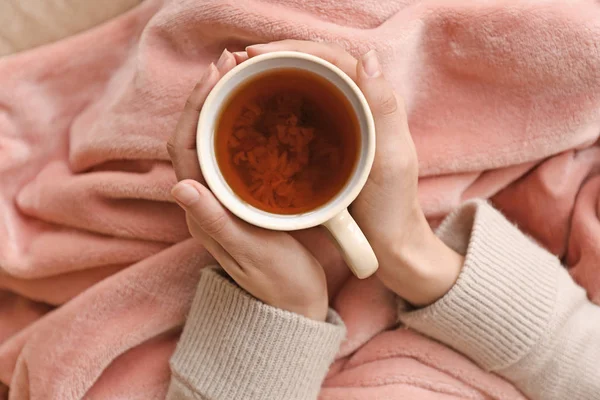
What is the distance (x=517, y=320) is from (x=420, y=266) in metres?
0.16

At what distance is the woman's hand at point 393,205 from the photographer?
0.61 metres

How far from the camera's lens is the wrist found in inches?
28.1

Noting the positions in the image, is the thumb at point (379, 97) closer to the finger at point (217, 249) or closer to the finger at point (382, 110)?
the finger at point (382, 110)

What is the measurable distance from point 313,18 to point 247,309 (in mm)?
406

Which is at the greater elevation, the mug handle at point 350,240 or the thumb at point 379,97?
the thumb at point 379,97

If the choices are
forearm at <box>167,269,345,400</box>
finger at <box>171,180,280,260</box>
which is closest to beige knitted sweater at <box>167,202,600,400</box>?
forearm at <box>167,269,345,400</box>

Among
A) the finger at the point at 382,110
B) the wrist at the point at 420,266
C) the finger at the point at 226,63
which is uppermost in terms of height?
the finger at the point at 226,63

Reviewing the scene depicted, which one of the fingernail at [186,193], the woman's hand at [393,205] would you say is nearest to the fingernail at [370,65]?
the woman's hand at [393,205]

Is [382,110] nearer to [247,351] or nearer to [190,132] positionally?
[190,132]

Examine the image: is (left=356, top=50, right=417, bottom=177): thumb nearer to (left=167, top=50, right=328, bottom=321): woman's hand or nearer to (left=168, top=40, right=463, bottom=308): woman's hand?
(left=168, top=40, right=463, bottom=308): woman's hand

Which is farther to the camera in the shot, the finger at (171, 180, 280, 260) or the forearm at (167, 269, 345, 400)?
the forearm at (167, 269, 345, 400)

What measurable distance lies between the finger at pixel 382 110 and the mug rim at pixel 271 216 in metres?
0.04

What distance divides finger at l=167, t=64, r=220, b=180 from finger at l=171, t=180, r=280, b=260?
46 mm

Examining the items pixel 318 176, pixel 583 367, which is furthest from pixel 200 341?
pixel 583 367
